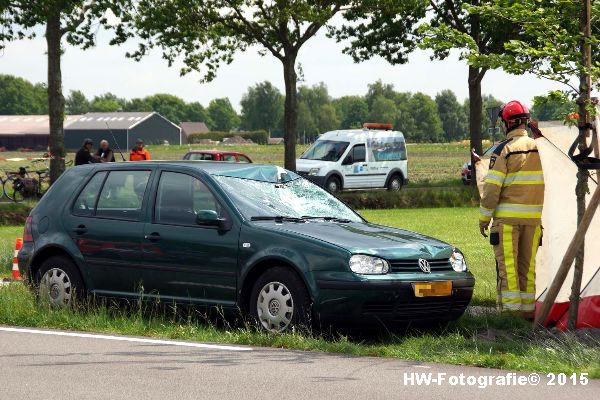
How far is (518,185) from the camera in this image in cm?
1080

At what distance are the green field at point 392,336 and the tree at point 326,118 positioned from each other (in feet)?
571

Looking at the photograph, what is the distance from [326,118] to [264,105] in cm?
983

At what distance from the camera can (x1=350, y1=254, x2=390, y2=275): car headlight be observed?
32.3 ft

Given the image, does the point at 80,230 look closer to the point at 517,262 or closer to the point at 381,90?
the point at 517,262

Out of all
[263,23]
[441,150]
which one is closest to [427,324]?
[263,23]

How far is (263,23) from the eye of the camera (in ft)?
122

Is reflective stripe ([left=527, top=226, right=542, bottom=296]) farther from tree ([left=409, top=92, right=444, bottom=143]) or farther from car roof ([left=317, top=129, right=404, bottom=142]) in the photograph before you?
tree ([left=409, top=92, right=444, bottom=143])

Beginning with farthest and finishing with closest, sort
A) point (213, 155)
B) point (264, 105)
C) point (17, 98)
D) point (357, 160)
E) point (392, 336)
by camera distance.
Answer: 1. point (17, 98)
2. point (264, 105)
3. point (357, 160)
4. point (213, 155)
5. point (392, 336)

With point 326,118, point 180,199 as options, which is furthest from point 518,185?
point 326,118

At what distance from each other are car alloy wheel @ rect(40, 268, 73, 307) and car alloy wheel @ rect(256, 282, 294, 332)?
231 centimetres

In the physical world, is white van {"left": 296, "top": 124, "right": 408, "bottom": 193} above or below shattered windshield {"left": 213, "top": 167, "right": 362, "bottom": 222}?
below

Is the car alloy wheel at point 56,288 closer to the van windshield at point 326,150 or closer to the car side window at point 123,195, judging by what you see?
the car side window at point 123,195

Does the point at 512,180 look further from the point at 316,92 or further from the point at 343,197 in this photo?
the point at 316,92

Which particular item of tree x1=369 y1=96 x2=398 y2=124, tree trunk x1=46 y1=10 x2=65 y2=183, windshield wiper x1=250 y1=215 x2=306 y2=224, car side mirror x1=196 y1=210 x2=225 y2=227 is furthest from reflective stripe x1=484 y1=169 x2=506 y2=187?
tree x1=369 y1=96 x2=398 y2=124
